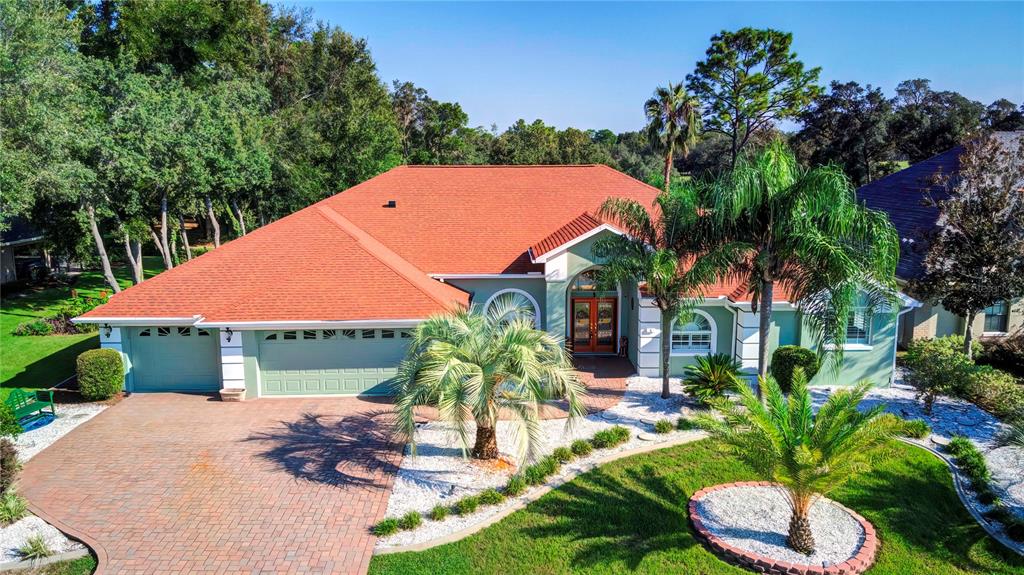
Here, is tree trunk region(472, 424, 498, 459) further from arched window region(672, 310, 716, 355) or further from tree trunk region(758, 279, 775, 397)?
arched window region(672, 310, 716, 355)

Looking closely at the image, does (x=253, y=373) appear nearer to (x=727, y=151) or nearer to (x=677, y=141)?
(x=677, y=141)

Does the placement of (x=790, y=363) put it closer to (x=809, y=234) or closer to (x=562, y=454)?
(x=809, y=234)

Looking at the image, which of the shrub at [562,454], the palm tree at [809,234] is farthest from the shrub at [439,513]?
the palm tree at [809,234]

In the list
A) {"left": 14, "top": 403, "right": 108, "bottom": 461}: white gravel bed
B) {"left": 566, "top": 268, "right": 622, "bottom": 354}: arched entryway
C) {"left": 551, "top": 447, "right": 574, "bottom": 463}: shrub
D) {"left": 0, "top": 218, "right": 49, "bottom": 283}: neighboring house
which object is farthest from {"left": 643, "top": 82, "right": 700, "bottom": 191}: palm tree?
{"left": 0, "top": 218, "right": 49, "bottom": 283}: neighboring house

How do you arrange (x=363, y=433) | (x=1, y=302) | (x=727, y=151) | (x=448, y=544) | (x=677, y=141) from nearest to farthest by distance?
(x=448, y=544) < (x=363, y=433) < (x=1, y=302) < (x=677, y=141) < (x=727, y=151)

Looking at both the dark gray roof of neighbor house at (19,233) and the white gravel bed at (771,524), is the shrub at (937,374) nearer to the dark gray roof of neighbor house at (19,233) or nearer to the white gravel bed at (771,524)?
the white gravel bed at (771,524)

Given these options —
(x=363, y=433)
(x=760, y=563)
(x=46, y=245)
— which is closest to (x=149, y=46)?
(x=46, y=245)

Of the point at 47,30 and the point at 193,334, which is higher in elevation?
the point at 47,30
